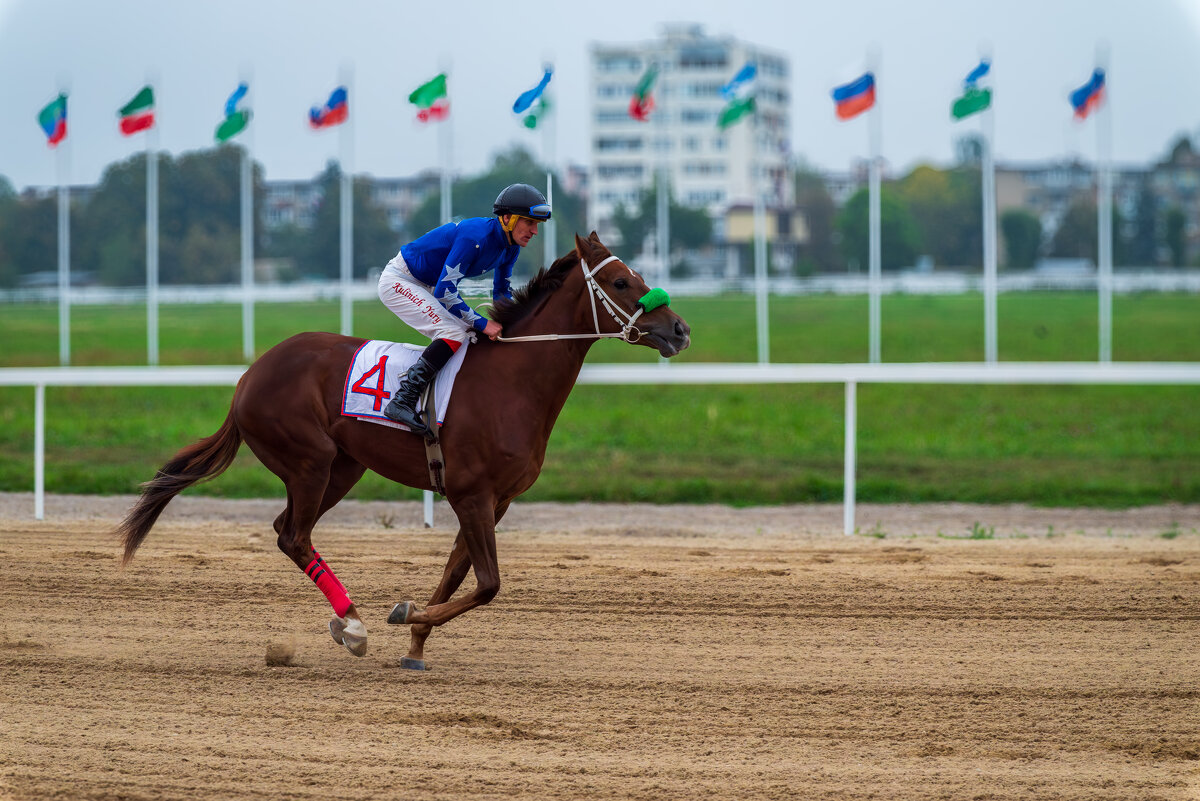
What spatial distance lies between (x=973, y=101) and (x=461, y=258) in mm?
15368

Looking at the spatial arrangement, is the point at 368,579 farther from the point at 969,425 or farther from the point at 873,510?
the point at 969,425

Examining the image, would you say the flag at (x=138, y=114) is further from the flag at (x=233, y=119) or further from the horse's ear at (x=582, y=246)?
the horse's ear at (x=582, y=246)

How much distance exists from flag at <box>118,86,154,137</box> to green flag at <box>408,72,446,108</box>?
7620mm

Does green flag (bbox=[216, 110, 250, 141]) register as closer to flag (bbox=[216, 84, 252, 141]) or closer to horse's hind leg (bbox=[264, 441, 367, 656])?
flag (bbox=[216, 84, 252, 141])

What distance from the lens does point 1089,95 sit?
1958 centimetres

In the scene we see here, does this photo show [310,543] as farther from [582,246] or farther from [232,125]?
[232,125]

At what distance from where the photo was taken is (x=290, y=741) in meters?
4.24

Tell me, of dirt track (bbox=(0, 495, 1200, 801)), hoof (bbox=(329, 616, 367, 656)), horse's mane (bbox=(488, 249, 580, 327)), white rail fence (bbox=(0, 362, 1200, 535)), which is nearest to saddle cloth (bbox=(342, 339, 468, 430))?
horse's mane (bbox=(488, 249, 580, 327))

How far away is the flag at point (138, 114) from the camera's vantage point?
19.5 m

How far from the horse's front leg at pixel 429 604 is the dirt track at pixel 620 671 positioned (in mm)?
105

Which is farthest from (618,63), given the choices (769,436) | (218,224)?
(769,436)

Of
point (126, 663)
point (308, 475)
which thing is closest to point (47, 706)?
point (126, 663)

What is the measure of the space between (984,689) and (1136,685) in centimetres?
68

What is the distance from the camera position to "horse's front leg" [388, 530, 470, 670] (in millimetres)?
5168
